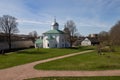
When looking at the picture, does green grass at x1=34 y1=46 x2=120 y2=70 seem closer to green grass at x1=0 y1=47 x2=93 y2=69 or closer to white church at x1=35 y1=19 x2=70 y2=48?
green grass at x1=0 y1=47 x2=93 y2=69

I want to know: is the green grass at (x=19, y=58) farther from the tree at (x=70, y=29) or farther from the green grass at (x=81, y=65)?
the tree at (x=70, y=29)

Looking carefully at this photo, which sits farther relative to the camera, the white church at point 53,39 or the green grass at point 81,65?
the white church at point 53,39

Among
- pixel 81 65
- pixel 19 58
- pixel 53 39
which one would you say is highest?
pixel 53 39

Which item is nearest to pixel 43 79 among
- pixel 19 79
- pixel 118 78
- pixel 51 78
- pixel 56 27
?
pixel 51 78

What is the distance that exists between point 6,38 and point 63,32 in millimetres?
21327

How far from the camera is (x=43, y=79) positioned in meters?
15.0

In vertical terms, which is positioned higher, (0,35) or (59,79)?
(0,35)

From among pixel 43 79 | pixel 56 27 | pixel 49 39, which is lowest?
pixel 43 79

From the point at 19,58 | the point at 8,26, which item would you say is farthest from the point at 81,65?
the point at 8,26

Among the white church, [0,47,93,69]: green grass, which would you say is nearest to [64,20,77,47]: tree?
the white church

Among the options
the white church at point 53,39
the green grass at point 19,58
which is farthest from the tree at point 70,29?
the green grass at point 19,58

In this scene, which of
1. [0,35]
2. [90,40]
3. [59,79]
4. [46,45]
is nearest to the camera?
[59,79]

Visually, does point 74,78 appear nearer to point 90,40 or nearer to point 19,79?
point 19,79

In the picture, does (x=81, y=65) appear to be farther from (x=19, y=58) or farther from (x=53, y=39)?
(x=53, y=39)
